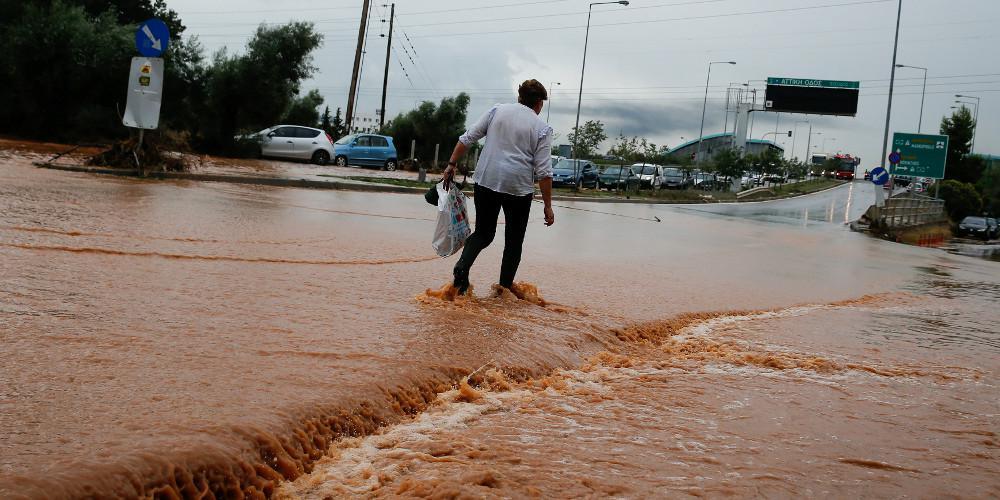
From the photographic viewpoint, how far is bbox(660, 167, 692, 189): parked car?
2044 inches

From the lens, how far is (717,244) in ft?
50.0

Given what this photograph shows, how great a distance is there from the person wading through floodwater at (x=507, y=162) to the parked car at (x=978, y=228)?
4663 cm

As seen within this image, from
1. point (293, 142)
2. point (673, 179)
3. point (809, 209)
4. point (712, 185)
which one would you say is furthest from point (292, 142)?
point (712, 185)

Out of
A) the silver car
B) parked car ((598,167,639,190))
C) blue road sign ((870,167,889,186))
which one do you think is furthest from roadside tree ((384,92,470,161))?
blue road sign ((870,167,889,186))

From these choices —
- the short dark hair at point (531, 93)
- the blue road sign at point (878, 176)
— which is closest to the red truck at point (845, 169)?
the blue road sign at point (878, 176)

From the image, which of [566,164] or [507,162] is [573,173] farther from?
[507,162]

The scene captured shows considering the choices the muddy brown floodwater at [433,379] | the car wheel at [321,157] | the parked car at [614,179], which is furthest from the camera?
the parked car at [614,179]

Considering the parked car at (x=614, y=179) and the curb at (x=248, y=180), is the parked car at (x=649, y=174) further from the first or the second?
the curb at (x=248, y=180)

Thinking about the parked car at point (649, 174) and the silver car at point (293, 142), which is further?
the parked car at point (649, 174)

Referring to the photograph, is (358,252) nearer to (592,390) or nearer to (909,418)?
(592,390)

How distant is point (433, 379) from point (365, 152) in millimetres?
30430

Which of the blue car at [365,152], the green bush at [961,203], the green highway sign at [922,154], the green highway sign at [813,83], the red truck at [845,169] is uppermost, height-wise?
the green highway sign at [813,83]

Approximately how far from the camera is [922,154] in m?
49.3

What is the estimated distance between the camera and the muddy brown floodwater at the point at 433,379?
9.43ft
